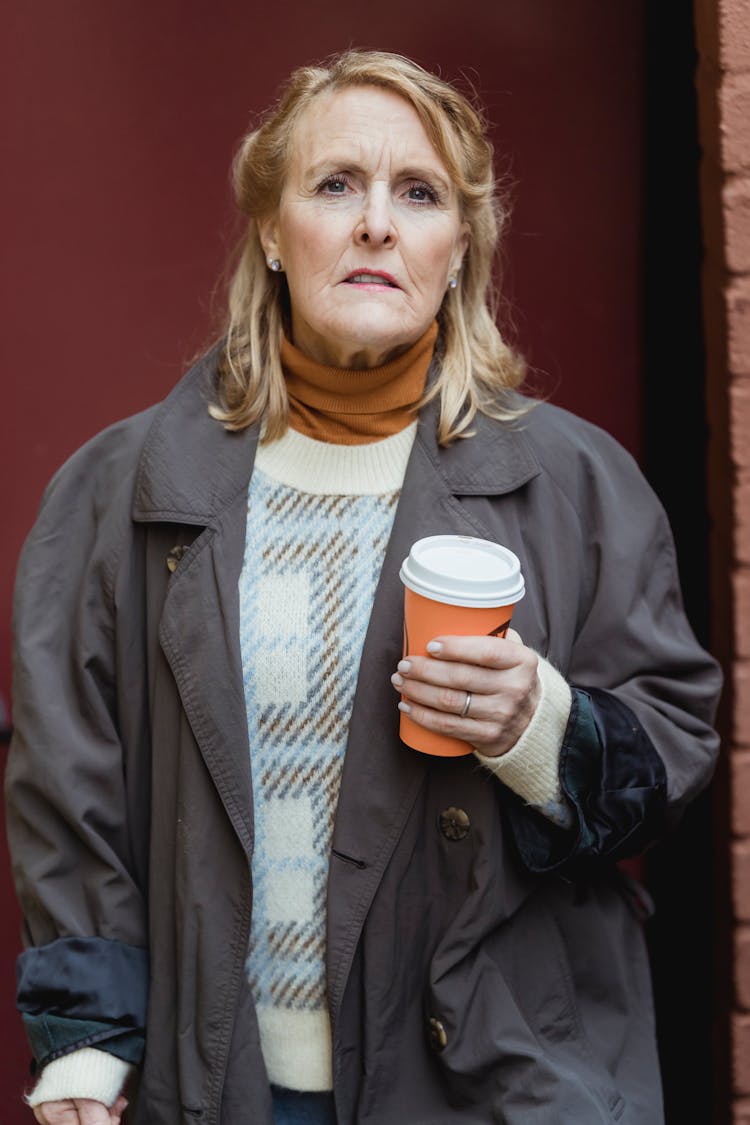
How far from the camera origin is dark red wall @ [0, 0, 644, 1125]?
8.32 ft

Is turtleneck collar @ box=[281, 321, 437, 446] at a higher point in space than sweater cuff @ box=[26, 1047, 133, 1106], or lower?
higher

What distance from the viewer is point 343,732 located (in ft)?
6.23

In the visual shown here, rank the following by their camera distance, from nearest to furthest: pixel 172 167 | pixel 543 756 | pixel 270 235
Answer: pixel 543 756
pixel 270 235
pixel 172 167

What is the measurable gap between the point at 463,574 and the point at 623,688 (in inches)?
17.2

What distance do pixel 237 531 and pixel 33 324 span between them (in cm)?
94

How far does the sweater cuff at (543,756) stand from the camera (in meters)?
1.78

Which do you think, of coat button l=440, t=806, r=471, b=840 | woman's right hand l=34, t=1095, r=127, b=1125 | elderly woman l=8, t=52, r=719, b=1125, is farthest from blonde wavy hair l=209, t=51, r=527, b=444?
woman's right hand l=34, t=1095, r=127, b=1125

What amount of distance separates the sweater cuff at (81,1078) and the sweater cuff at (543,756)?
738mm

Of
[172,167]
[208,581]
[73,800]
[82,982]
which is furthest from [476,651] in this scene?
[172,167]

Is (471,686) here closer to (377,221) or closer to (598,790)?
(598,790)

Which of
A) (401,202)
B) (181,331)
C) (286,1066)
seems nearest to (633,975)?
(286,1066)

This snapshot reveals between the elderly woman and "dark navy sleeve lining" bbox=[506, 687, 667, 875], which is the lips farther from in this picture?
"dark navy sleeve lining" bbox=[506, 687, 667, 875]

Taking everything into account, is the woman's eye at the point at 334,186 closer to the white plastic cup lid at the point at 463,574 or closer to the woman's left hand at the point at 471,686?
the white plastic cup lid at the point at 463,574

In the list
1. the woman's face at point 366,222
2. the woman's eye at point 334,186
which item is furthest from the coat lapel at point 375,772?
the woman's eye at point 334,186
